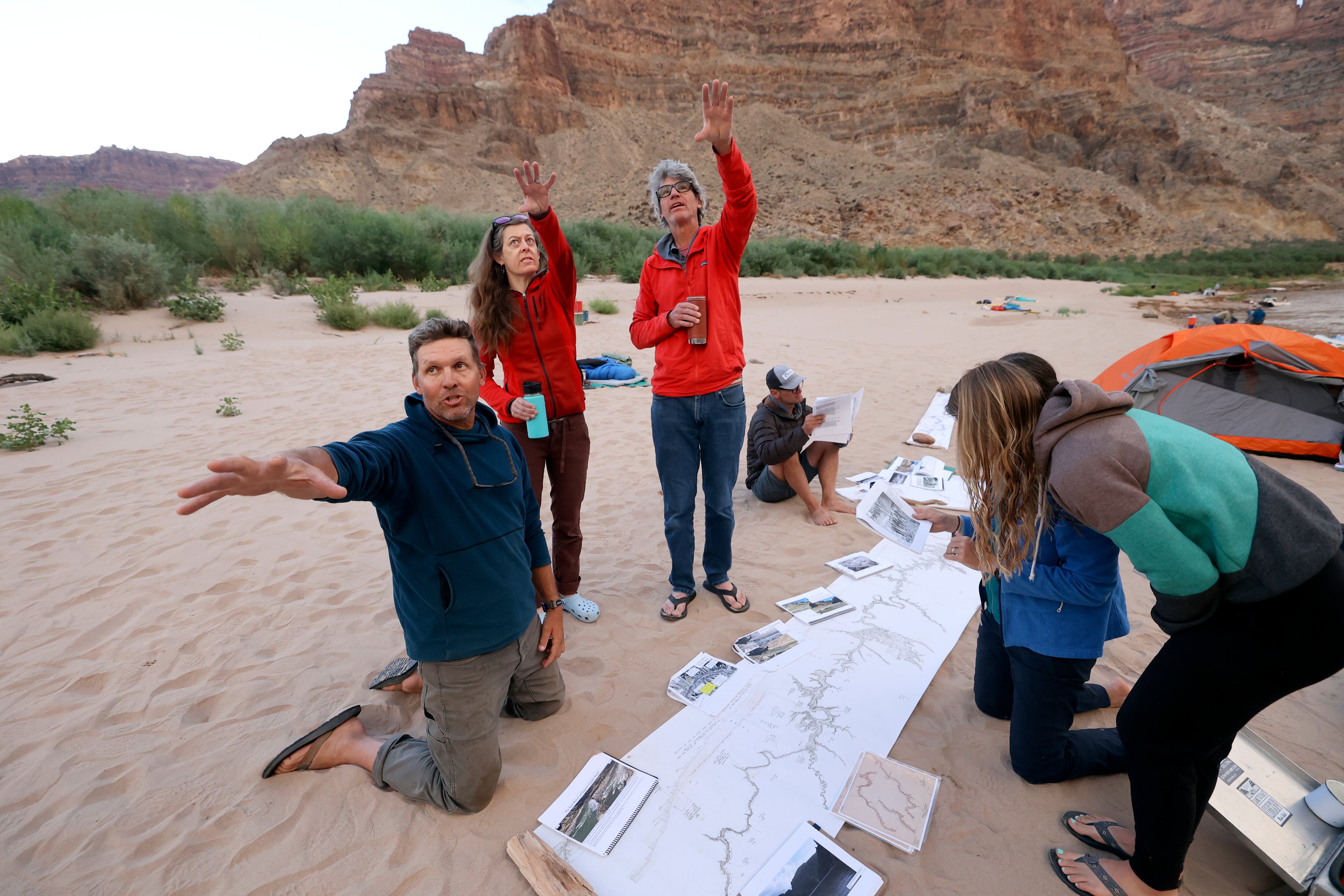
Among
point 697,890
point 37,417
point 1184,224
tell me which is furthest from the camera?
point 1184,224

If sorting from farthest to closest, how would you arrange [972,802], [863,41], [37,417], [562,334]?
1. [863,41]
2. [37,417]
3. [562,334]
4. [972,802]

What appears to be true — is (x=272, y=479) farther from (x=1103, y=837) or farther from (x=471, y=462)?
(x=1103, y=837)

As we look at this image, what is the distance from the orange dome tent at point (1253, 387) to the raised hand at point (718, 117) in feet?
16.4

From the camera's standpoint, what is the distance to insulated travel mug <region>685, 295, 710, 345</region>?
264cm

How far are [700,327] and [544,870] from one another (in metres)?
2.11

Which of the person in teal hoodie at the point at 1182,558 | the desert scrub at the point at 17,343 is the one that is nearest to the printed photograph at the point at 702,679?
the person in teal hoodie at the point at 1182,558

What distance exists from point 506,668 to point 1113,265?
38.3m

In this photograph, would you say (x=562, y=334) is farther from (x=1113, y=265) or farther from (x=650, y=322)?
(x=1113, y=265)

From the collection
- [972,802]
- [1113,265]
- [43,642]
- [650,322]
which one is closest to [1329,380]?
[972,802]

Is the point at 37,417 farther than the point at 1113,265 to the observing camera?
No

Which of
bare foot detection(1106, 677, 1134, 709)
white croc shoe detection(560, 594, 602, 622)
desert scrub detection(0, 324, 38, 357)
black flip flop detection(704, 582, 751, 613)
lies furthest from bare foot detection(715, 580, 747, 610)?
desert scrub detection(0, 324, 38, 357)

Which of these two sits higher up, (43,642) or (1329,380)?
(1329,380)

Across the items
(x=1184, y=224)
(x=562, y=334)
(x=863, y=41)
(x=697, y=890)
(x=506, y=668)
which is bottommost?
(x=697, y=890)

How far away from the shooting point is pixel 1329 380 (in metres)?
4.90
